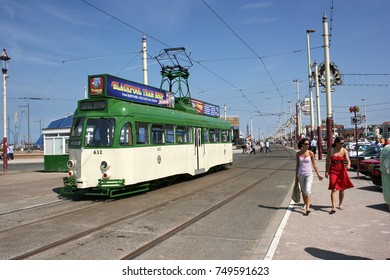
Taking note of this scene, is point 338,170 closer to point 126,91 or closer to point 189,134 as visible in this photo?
point 126,91

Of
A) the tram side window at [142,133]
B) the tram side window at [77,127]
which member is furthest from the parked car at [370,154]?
the tram side window at [77,127]

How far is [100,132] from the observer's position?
37.1ft

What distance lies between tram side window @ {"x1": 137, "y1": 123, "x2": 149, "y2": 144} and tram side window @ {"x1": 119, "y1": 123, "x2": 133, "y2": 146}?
435 mm

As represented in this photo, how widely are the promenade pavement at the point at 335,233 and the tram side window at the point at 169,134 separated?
5.69 m

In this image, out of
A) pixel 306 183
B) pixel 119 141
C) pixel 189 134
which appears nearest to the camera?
pixel 306 183

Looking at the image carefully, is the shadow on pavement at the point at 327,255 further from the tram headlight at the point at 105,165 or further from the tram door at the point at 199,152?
the tram door at the point at 199,152

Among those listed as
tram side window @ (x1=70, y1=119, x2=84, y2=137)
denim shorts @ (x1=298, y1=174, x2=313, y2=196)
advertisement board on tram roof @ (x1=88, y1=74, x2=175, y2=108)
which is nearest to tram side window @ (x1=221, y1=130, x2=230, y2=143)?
advertisement board on tram roof @ (x1=88, y1=74, x2=175, y2=108)

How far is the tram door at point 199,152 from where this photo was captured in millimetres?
17000

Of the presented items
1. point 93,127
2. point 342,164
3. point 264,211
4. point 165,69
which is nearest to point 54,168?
point 165,69

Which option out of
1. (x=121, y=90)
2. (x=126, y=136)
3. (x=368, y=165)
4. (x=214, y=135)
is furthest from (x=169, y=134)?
(x=368, y=165)

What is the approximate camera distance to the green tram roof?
11344 millimetres

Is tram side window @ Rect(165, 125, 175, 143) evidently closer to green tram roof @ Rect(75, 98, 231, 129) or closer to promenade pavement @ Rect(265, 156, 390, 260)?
green tram roof @ Rect(75, 98, 231, 129)

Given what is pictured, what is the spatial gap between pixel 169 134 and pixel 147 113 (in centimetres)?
180
